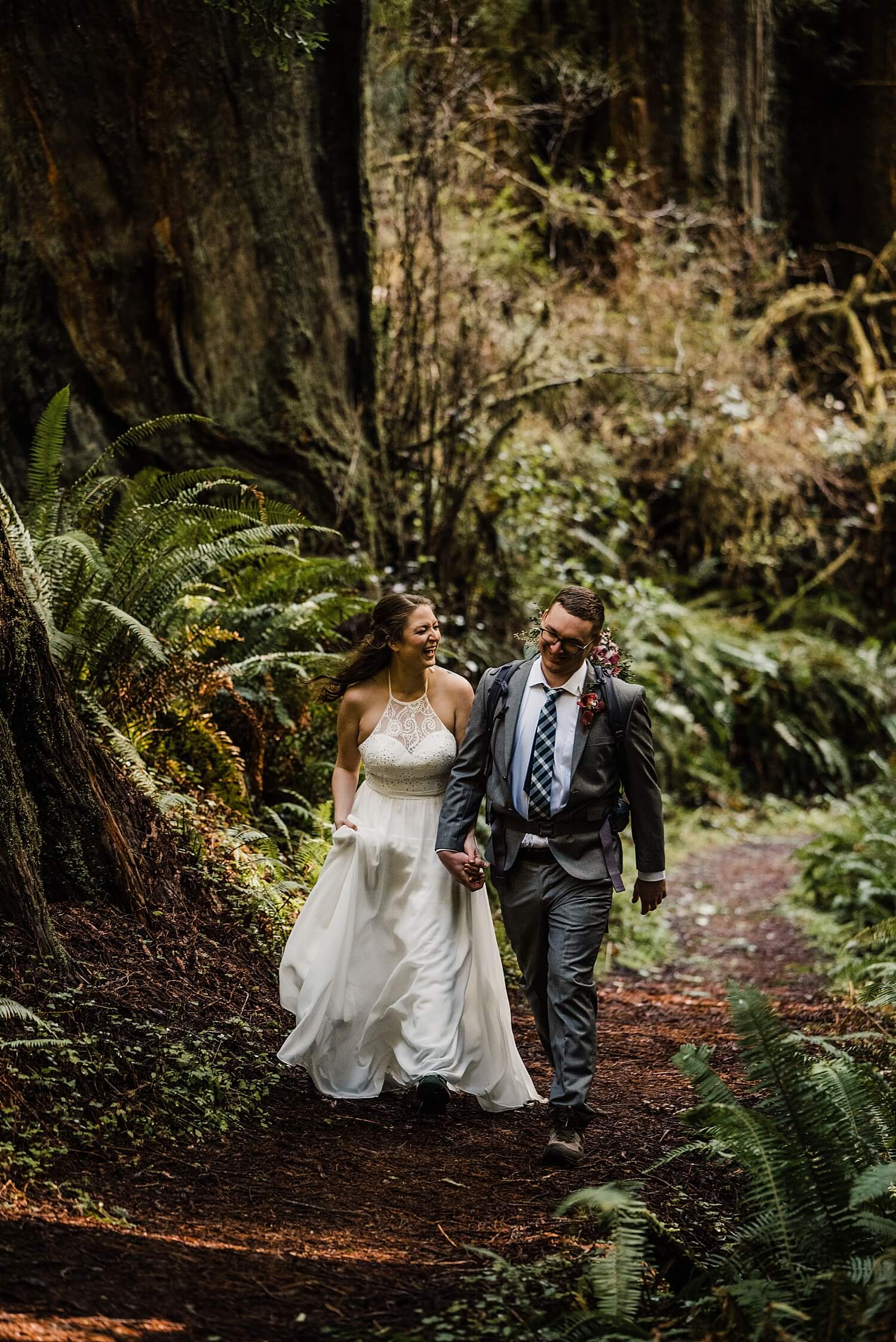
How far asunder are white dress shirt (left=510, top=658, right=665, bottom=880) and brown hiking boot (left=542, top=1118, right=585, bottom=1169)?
983 millimetres

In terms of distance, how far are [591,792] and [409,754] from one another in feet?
2.90

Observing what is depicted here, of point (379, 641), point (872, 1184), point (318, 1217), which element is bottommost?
point (318, 1217)

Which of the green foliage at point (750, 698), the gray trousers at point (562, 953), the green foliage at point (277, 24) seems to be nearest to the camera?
the gray trousers at point (562, 953)

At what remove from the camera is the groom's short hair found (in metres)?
4.80

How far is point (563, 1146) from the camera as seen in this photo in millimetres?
4418

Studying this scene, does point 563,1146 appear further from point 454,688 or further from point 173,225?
point 173,225

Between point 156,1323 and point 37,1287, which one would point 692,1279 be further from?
point 37,1287

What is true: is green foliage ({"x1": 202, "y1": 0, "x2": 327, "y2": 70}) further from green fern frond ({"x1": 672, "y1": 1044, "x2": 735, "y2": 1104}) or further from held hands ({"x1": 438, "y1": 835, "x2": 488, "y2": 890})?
green fern frond ({"x1": 672, "y1": 1044, "x2": 735, "y2": 1104})

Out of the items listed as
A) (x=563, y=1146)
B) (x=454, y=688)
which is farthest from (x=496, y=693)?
(x=563, y=1146)

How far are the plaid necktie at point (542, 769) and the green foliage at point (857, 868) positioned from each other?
5.09 meters

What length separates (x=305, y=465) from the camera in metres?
9.47

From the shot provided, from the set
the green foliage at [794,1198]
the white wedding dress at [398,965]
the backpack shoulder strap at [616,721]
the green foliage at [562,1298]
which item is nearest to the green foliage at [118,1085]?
the white wedding dress at [398,965]

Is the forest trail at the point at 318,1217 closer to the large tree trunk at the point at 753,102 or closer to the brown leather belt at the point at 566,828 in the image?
the brown leather belt at the point at 566,828

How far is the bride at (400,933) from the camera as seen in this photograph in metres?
4.95
